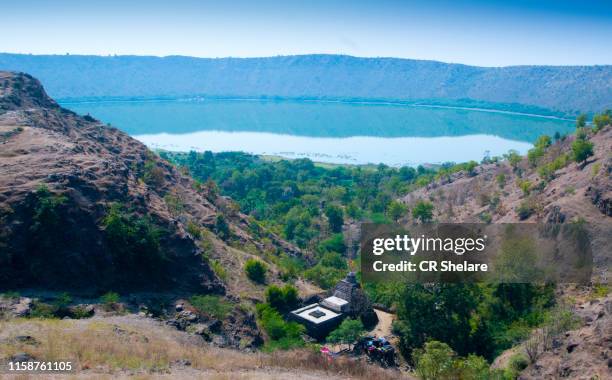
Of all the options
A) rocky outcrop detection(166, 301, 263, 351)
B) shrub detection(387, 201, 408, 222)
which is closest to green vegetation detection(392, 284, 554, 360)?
rocky outcrop detection(166, 301, 263, 351)

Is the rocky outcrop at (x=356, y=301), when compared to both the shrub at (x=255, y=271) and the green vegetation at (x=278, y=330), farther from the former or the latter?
the shrub at (x=255, y=271)

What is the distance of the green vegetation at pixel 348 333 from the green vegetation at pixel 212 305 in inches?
181

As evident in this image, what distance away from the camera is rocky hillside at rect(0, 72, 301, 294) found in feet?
66.6

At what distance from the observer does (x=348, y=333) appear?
2136cm

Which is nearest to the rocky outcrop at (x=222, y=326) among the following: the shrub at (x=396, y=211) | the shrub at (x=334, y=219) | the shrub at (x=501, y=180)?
the shrub at (x=396, y=211)

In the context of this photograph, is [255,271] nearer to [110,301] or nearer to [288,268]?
[288,268]

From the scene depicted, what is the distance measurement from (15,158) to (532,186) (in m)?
35.0

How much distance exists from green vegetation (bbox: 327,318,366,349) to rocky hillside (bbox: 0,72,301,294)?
223 inches

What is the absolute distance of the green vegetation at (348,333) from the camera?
842 inches

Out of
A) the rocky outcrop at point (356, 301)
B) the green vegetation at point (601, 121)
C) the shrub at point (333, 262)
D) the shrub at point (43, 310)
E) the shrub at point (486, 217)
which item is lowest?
the shrub at point (333, 262)

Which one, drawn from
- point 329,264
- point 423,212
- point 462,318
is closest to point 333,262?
point 329,264

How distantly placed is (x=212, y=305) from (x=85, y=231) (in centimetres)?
614

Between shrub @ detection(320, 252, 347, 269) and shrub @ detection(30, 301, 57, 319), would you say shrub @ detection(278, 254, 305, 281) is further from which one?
shrub @ detection(30, 301, 57, 319)

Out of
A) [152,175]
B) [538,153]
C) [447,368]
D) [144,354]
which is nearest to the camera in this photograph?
[144,354]
